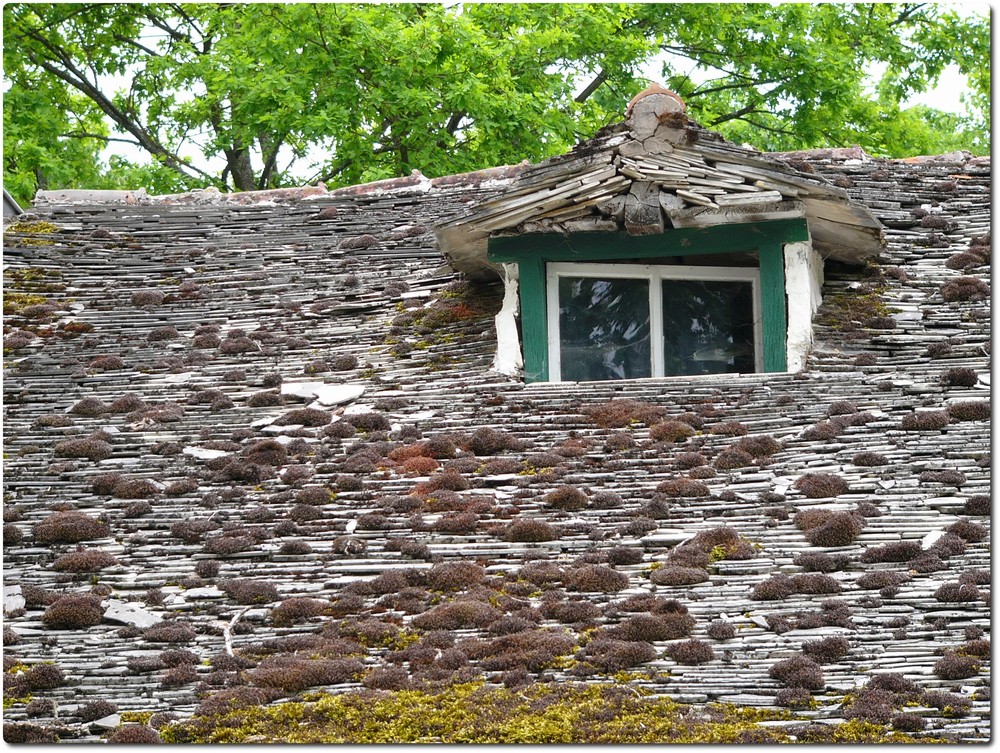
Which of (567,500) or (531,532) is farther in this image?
(567,500)

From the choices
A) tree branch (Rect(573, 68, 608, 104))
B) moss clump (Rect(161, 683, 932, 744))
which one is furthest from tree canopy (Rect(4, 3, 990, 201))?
moss clump (Rect(161, 683, 932, 744))

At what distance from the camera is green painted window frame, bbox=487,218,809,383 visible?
10.5 meters

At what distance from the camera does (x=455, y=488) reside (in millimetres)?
8992

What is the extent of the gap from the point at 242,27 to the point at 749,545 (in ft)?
65.5

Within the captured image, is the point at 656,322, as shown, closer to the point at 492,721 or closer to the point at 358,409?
the point at 358,409

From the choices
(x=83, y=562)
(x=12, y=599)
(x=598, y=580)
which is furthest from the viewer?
(x=83, y=562)

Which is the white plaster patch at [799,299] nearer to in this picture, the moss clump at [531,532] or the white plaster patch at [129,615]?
the moss clump at [531,532]

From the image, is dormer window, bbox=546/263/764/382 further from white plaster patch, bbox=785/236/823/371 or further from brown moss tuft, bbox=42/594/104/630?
brown moss tuft, bbox=42/594/104/630

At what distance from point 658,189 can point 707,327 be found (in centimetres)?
111

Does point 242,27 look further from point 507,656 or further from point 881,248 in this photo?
point 507,656

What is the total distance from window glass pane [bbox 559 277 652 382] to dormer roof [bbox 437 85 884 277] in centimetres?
49

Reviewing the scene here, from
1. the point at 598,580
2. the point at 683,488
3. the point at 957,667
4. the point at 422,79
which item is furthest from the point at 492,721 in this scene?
the point at 422,79

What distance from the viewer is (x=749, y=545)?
8062mm

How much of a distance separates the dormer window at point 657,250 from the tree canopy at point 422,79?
12171mm
